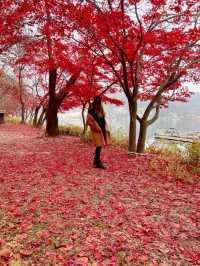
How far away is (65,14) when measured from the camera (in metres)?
9.31

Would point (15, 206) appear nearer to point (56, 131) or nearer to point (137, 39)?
point (137, 39)

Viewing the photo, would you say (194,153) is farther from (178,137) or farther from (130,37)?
(178,137)

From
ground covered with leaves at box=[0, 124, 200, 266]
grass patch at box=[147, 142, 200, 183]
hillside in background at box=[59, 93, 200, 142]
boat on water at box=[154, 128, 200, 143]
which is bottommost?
ground covered with leaves at box=[0, 124, 200, 266]

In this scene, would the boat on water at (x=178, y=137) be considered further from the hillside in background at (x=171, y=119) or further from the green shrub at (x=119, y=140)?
the hillside in background at (x=171, y=119)

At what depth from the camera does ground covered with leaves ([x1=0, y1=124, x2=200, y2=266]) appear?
387 centimetres

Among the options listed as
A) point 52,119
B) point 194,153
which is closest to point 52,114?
point 52,119

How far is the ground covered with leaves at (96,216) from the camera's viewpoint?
387 cm

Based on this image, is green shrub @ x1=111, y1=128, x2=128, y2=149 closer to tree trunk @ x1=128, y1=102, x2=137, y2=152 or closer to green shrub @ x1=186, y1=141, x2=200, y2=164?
tree trunk @ x1=128, y1=102, x2=137, y2=152

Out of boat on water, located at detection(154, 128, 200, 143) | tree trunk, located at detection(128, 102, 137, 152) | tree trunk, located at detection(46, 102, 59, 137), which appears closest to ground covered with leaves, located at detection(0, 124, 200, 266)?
tree trunk, located at detection(128, 102, 137, 152)

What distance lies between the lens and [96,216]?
196 inches

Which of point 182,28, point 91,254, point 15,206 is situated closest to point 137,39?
point 182,28

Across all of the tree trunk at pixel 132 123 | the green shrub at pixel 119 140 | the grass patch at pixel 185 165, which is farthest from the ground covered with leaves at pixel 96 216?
the green shrub at pixel 119 140

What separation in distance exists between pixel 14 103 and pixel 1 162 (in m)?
41.1

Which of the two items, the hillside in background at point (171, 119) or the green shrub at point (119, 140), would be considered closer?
the green shrub at point (119, 140)
